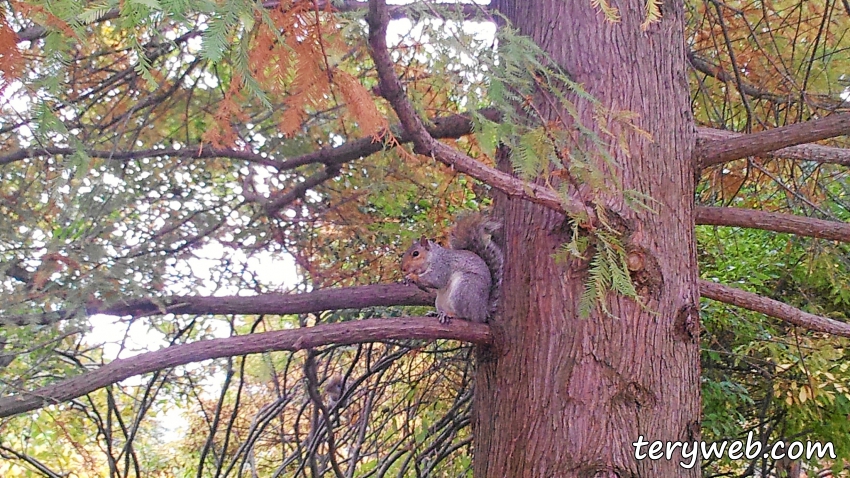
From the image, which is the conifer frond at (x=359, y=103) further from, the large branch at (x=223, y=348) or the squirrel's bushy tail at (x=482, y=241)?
the squirrel's bushy tail at (x=482, y=241)

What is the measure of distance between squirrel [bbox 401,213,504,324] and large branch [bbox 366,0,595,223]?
24.2 inches

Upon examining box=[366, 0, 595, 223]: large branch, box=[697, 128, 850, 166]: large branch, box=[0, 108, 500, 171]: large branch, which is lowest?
box=[366, 0, 595, 223]: large branch

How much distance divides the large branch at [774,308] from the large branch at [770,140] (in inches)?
10.9

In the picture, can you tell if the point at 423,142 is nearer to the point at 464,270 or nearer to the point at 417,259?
the point at 464,270

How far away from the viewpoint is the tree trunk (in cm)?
136

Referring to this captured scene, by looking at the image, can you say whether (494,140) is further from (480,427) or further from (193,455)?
(193,455)

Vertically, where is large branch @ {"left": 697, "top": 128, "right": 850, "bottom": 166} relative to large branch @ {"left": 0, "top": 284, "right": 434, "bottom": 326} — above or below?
above

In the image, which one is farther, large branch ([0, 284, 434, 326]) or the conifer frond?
large branch ([0, 284, 434, 326])

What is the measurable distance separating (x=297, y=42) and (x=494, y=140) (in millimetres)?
382

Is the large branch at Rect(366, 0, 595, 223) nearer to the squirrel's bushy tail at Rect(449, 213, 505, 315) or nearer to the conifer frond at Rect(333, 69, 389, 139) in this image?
Result: the conifer frond at Rect(333, 69, 389, 139)

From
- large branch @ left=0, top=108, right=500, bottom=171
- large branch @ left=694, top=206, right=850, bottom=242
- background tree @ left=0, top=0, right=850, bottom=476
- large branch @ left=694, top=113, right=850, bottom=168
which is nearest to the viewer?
background tree @ left=0, top=0, right=850, bottom=476

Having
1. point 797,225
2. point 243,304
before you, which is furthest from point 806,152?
point 243,304

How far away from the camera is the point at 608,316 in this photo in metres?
1.39

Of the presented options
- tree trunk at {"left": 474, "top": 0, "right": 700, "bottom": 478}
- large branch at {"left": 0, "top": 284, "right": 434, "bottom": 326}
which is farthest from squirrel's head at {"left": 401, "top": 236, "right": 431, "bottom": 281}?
tree trunk at {"left": 474, "top": 0, "right": 700, "bottom": 478}
